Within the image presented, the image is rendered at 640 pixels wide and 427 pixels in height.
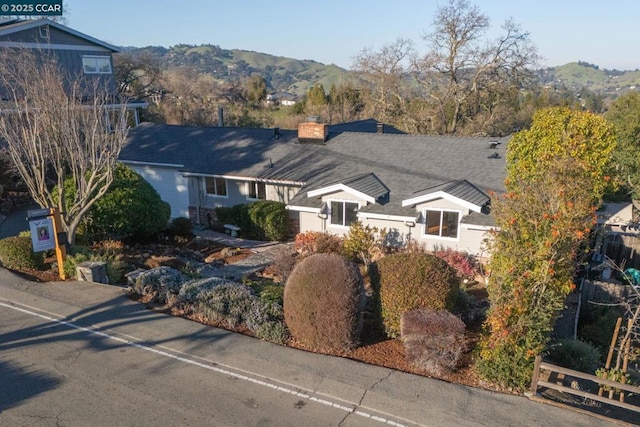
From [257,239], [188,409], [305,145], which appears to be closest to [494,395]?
[188,409]

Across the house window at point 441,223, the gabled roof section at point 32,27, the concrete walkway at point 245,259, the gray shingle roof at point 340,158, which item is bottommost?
the concrete walkway at point 245,259

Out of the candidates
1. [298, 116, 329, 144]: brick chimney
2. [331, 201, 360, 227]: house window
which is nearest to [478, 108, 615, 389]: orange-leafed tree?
[331, 201, 360, 227]: house window

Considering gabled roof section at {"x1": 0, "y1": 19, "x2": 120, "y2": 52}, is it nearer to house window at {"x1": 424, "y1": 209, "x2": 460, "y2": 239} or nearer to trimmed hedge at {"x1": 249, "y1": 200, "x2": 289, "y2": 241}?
trimmed hedge at {"x1": 249, "y1": 200, "x2": 289, "y2": 241}

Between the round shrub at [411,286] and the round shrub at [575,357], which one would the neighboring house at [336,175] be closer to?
the round shrub at [575,357]

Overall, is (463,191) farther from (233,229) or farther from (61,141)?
(61,141)

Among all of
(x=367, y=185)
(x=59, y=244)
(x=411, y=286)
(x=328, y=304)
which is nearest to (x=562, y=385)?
(x=411, y=286)

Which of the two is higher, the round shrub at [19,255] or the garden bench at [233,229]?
the round shrub at [19,255]

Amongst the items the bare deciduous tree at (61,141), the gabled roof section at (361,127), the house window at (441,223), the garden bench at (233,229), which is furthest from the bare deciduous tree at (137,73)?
the house window at (441,223)
